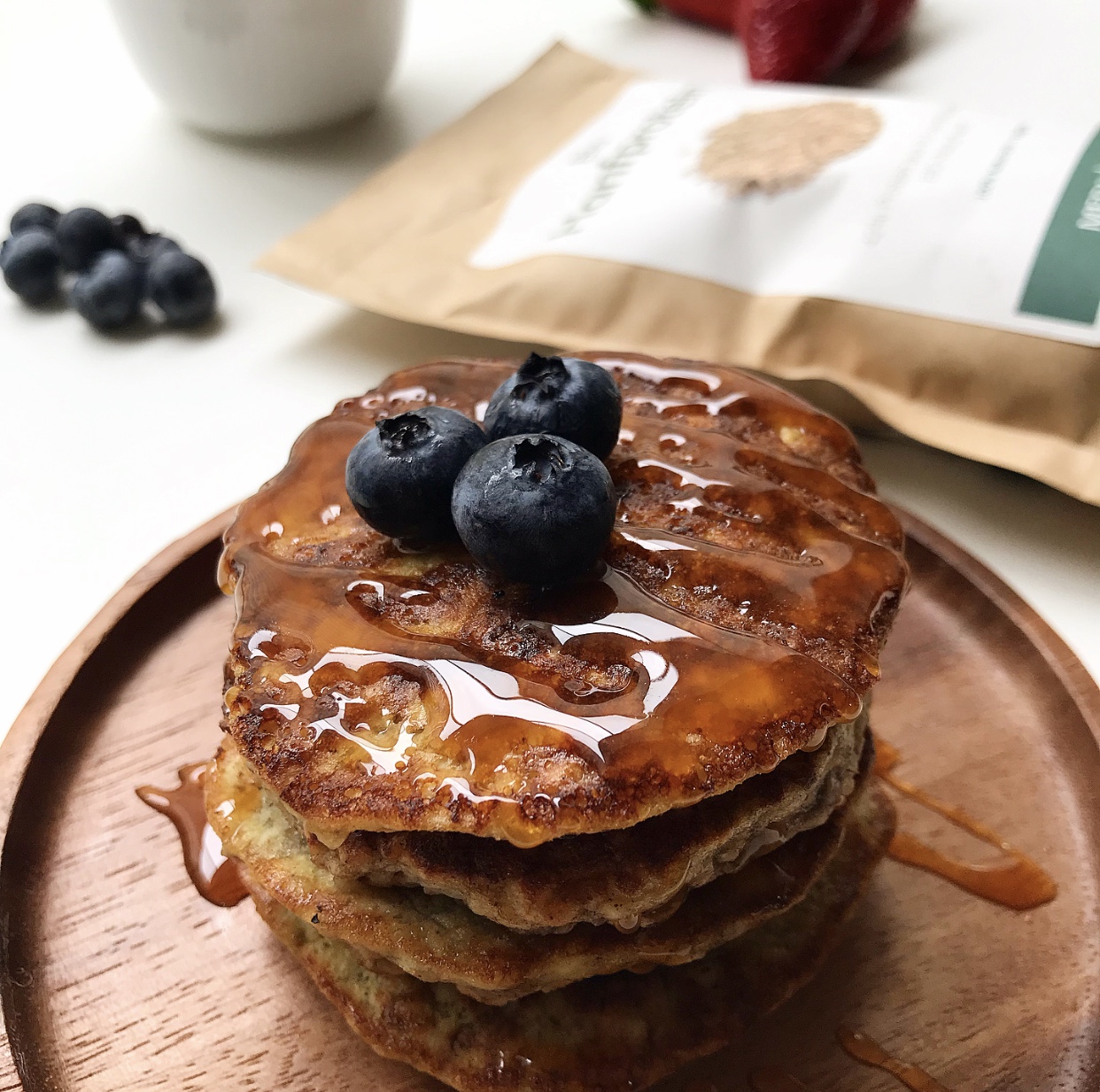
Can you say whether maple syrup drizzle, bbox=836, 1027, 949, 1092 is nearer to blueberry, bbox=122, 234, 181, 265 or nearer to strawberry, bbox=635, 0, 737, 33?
blueberry, bbox=122, 234, 181, 265

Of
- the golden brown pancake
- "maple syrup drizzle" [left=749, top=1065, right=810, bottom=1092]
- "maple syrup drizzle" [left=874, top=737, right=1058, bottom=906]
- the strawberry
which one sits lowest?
"maple syrup drizzle" [left=749, top=1065, right=810, bottom=1092]

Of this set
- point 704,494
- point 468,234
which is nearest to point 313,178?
point 468,234

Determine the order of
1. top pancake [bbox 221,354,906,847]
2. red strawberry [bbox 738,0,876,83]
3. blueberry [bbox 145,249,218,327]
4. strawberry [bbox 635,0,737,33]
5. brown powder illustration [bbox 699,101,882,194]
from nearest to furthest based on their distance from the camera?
top pancake [bbox 221,354,906,847], brown powder illustration [bbox 699,101,882,194], blueberry [bbox 145,249,218,327], red strawberry [bbox 738,0,876,83], strawberry [bbox 635,0,737,33]

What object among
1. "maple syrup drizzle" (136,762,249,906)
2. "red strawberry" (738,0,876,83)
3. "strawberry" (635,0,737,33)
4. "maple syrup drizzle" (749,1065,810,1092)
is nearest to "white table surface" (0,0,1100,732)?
"strawberry" (635,0,737,33)

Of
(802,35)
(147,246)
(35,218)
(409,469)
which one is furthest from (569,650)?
(802,35)

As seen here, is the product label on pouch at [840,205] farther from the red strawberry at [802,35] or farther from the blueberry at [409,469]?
the blueberry at [409,469]
